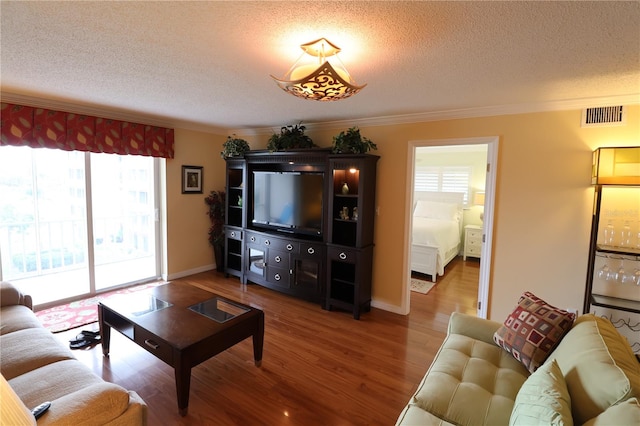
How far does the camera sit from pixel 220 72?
2.33 m

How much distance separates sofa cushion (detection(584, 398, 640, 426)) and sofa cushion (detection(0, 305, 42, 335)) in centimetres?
324

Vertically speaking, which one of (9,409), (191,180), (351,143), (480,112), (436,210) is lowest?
(9,409)

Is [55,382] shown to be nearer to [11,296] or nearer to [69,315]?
[11,296]

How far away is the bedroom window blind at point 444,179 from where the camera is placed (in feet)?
22.0

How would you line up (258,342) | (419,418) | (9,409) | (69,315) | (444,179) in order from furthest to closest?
1. (444,179)
2. (69,315)
3. (258,342)
4. (419,418)
5. (9,409)

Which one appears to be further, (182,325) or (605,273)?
(605,273)

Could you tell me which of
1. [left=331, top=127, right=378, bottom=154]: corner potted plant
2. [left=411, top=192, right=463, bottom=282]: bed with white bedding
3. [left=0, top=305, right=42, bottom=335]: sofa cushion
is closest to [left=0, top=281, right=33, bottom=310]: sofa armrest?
[left=0, top=305, right=42, bottom=335]: sofa cushion

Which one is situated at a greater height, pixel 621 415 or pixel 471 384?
pixel 621 415

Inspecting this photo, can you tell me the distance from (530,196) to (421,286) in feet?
7.32

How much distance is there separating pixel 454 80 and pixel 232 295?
3.56 meters

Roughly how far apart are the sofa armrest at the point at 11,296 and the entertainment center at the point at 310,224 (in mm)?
2446

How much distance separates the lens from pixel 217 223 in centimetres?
526

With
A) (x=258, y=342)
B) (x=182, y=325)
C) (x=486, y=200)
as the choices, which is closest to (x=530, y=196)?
(x=486, y=200)

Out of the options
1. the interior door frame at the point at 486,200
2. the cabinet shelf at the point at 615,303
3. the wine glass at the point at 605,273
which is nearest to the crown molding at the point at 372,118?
the interior door frame at the point at 486,200
